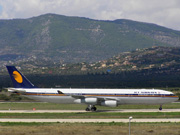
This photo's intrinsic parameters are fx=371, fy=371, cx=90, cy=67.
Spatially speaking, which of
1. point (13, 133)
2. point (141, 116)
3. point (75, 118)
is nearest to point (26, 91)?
point (75, 118)

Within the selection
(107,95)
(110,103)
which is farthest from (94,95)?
(110,103)

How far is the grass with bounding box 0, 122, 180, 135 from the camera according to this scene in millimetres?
38844

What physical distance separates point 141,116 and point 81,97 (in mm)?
13218

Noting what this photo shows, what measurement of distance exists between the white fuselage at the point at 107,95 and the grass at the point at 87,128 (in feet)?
60.2

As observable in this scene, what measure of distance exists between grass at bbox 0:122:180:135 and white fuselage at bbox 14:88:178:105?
1835 centimetres

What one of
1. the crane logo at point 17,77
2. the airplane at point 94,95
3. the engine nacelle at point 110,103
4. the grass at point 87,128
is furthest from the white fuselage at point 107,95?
the grass at point 87,128

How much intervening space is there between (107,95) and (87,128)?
22.3 metres

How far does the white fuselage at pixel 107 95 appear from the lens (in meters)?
63.4

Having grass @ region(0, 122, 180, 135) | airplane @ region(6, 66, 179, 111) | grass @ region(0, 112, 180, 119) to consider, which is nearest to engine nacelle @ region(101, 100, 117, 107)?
airplane @ region(6, 66, 179, 111)

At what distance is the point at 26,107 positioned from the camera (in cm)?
6875

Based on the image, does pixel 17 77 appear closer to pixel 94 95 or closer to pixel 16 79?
pixel 16 79

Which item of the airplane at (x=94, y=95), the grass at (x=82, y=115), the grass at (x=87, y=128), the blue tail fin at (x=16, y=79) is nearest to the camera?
the grass at (x=87, y=128)

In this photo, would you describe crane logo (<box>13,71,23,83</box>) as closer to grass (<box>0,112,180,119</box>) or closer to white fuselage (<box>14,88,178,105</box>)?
white fuselage (<box>14,88,178,105</box>)

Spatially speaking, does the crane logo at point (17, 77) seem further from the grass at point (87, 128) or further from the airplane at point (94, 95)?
the grass at point (87, 128)
